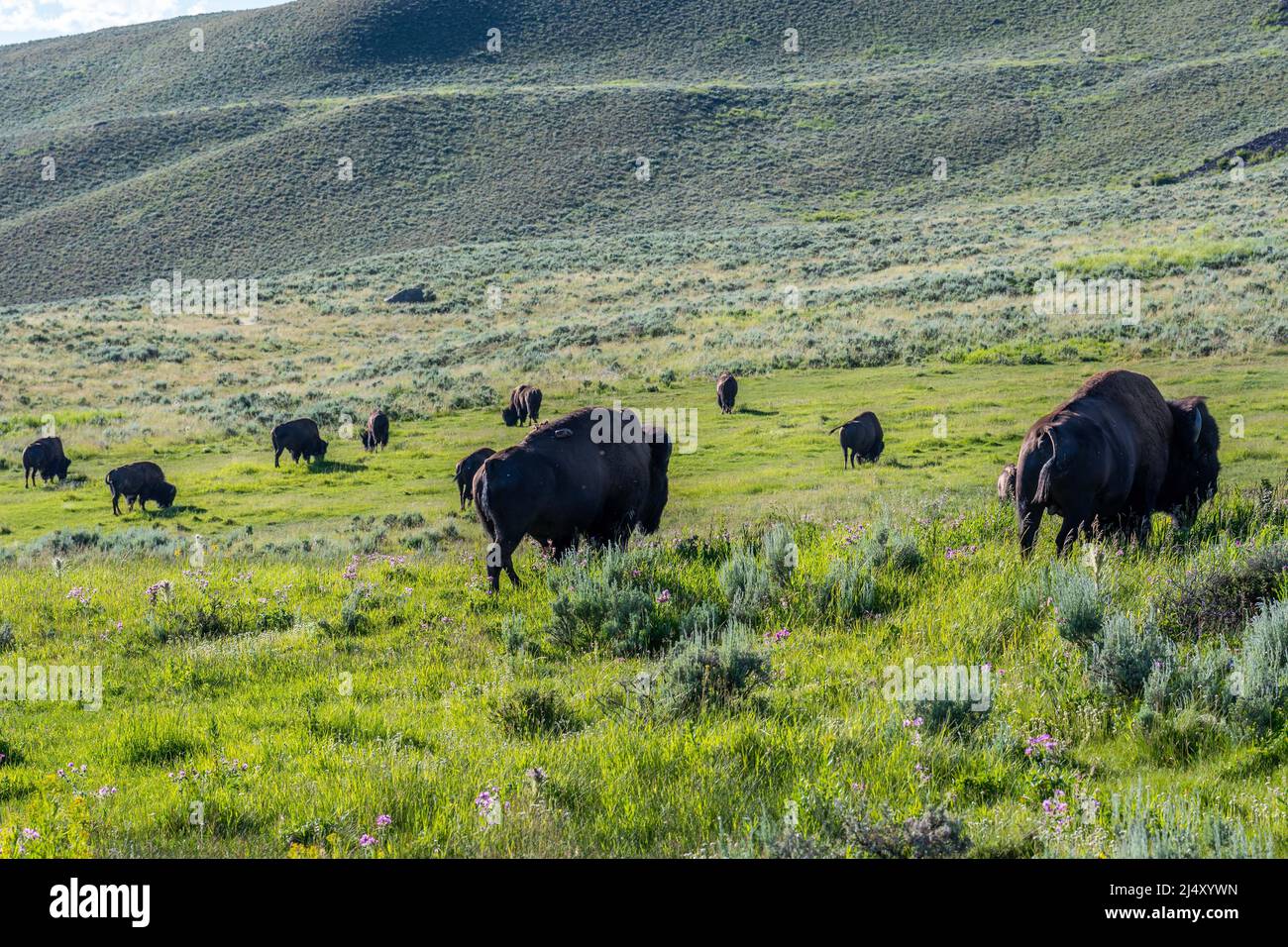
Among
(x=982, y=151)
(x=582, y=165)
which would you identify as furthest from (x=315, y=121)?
(x=982, y=151)

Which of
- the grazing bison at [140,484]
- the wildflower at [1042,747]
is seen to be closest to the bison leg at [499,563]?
the wildflower at [1042,747]

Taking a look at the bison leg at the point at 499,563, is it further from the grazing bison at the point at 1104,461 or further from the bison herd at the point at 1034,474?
the grazing bison at the point at 1104,461

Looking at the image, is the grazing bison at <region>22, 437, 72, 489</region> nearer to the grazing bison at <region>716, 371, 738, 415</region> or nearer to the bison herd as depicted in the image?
the grazing bison at <region>716, 371, 738, 415</region>

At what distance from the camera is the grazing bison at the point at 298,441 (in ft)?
92.6

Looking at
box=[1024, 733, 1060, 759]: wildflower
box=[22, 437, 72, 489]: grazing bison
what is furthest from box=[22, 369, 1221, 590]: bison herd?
box=[22, 437, 72, 489]: grazing bison

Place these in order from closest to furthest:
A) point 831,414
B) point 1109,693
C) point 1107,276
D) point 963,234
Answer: point 1109,693
point 831,414
point 1107,276
point 963,234

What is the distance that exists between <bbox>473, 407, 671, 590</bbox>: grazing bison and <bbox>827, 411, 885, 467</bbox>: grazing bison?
9.81m

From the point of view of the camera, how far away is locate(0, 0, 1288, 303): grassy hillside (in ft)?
312

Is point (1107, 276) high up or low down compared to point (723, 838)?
up

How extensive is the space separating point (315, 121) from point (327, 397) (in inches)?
3410

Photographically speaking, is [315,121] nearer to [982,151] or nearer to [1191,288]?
[982,151]

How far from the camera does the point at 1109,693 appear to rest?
5824 millimetres

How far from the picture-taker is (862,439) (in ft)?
74.3
